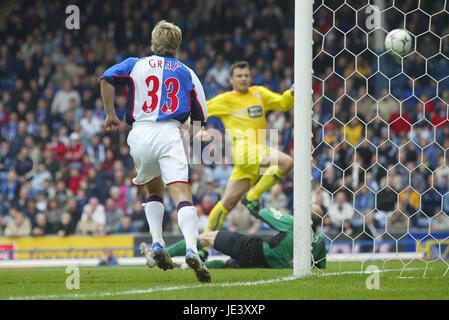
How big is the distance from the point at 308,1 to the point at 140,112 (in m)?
1.63

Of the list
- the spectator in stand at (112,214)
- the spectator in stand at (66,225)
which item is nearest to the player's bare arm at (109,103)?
the spectator in stand at (66,225)

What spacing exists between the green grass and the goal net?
299 centimetres

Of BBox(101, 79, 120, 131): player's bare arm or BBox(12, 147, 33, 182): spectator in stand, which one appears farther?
BBox(12, 147, 33, 182): spectator in stand

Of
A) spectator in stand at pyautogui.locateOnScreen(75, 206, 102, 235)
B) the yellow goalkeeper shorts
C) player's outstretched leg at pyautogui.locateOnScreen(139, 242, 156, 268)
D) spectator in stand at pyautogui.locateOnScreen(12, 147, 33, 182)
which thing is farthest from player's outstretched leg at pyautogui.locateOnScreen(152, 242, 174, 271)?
spectator in stand at pyautogui.locateOnScreen(12, 147, 33, 182)

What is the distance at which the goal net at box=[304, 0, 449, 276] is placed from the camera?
11516 mm

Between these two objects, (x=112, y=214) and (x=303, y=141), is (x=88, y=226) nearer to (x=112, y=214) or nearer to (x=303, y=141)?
(x=112, y=214)

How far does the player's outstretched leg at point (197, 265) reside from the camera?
16.9ft

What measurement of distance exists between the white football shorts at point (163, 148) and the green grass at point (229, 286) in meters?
0.86

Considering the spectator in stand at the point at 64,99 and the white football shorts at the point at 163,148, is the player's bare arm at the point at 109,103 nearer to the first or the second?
the white football shorts at the point at 163,148

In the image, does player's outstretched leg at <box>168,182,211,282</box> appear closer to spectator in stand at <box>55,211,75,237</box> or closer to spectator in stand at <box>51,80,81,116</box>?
spectator in stand at <box>55,211,75,237</box>

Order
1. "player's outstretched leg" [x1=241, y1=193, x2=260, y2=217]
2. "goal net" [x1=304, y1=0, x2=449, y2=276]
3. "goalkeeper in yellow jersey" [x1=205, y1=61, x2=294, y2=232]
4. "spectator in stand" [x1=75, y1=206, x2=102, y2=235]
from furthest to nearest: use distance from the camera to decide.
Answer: "spectator in stand" [x1=75, y1=206, x2=102, y2=235]
"goal net" [x1=304, y1=0, x2=449, y2=276]
"goalkeeper in yellow jersey" [x1=205, y1=61, x2=294, y2=232]
"player's outstretched leg" [x1=241, y1=193, x2=260, y2=217]

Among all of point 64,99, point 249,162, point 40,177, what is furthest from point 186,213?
point 64,99

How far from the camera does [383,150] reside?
13.1m
